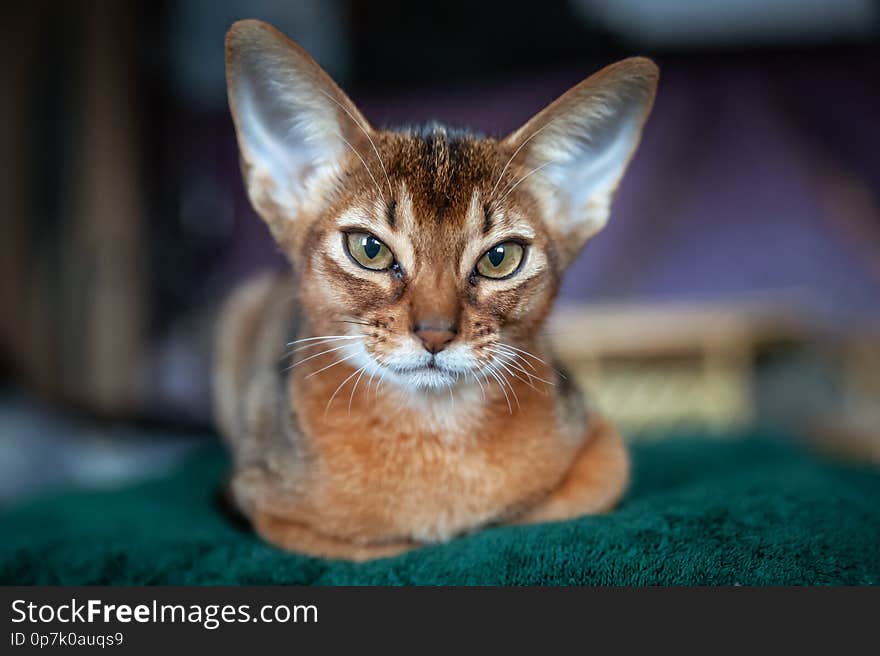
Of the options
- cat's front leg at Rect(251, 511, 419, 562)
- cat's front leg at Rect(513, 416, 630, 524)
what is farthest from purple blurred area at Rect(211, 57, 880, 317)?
cat's front leg at Rect(251, 511, 419, 562)

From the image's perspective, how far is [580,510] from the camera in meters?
1.18

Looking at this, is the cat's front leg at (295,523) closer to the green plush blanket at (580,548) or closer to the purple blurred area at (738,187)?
the green plush blanket at (580,548)

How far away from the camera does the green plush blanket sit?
97 centimetres

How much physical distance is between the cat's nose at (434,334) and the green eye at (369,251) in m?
0.14

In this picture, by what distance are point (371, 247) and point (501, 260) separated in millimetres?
189

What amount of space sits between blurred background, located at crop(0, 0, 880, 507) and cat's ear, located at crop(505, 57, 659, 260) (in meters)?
1.17

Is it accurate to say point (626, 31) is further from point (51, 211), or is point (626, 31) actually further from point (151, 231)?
point (51, 211)

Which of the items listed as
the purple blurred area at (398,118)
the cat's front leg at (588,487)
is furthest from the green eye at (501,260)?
the purple blurred area at (398,118)

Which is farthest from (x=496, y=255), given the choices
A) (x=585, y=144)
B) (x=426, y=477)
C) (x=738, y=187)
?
(x=738, y=187)

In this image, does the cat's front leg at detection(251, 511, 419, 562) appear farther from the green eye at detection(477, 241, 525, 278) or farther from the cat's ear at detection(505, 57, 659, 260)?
the cat's ear at detection(505, 57, 659, 260)

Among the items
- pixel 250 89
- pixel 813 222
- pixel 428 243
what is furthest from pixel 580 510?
pixel 813 222

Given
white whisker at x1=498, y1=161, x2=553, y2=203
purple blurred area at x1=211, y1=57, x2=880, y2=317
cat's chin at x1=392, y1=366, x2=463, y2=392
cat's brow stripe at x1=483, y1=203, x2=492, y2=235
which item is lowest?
purple blurred area at x1=211, y1=57, x2=880, y2=317

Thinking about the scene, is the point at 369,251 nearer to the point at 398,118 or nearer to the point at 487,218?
the point at 487,218

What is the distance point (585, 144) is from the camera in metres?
1.14
